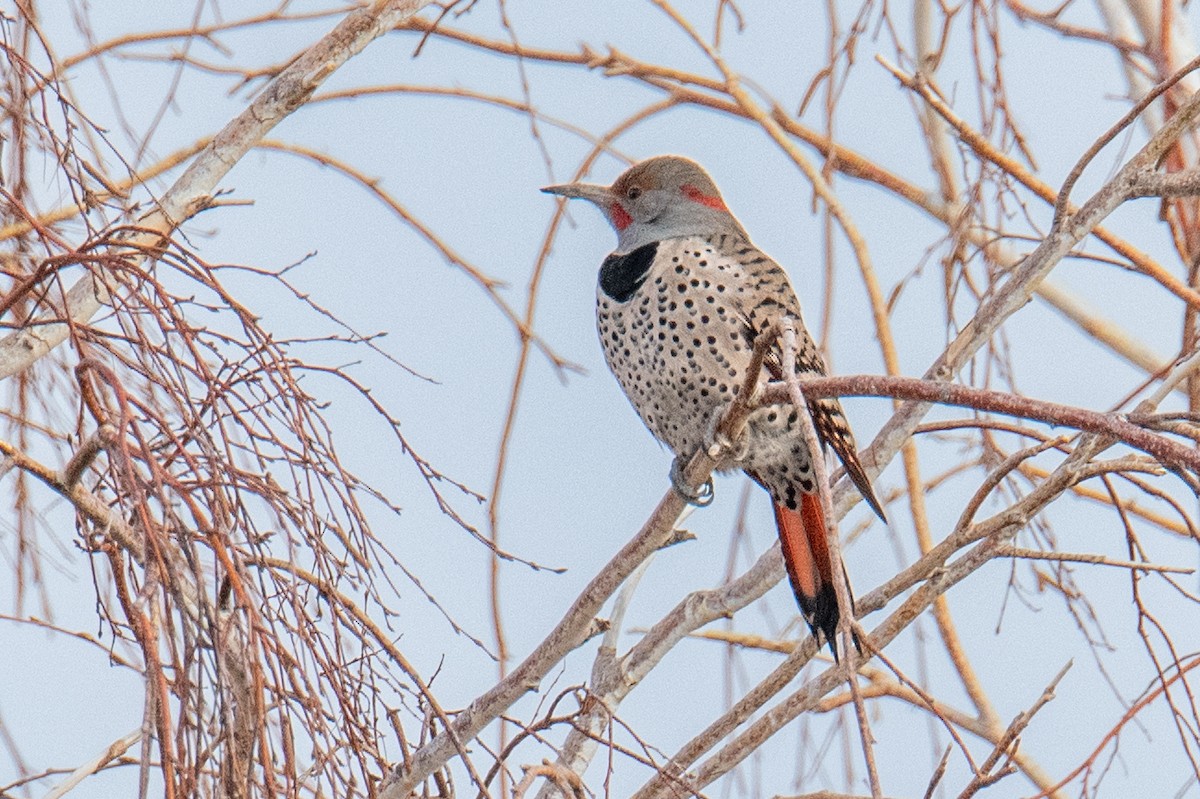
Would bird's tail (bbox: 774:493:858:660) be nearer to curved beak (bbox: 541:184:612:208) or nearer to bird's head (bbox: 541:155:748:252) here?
bird's head (bbox: 541:155:748:252)

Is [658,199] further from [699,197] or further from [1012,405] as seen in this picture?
[1012,405]

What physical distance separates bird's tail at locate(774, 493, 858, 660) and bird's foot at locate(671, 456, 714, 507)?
194 millimetres

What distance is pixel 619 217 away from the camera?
363cm

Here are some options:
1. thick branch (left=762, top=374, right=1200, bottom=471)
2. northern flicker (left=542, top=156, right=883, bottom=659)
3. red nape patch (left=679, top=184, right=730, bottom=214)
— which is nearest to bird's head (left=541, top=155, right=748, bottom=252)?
red nape patch (left=679, top=184, right=730, bottom=214)

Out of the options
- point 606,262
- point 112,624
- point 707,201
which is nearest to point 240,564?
point 112,624

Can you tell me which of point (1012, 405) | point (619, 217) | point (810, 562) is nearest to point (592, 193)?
point (619, 217)

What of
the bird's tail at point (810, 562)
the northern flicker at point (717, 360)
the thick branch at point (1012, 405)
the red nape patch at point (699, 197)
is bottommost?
the thick branch at point (1012, 405)

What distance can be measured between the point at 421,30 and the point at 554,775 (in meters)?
1.63

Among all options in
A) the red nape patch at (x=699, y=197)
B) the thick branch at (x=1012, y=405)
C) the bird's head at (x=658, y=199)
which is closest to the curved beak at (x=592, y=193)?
the bird's head at (x=658, y=199)

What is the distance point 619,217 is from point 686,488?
1.17 meters

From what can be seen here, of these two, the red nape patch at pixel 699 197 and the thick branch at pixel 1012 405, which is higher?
the red nape patch at pixel 699 197

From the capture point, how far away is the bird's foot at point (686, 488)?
2590 millimetres

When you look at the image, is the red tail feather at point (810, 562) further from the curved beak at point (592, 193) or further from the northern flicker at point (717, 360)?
the curved beak at point (592, 193)

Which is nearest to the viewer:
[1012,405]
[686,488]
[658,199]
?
[1012,405]
